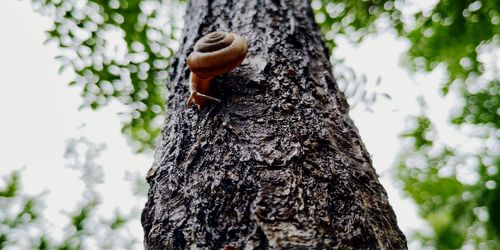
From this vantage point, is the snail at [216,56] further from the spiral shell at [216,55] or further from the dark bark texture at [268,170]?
the dark bark texture at [268,170]

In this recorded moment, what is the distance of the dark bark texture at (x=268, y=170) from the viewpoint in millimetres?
946

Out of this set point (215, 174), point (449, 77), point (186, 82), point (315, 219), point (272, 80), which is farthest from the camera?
point (449, 77)

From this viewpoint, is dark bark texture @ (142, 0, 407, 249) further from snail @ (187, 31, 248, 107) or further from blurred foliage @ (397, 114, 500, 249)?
blurred foliage @ (397, 114, 500, 249)

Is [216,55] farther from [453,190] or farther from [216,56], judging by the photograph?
[453,190]

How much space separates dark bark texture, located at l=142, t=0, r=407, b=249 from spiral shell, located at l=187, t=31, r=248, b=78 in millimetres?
128

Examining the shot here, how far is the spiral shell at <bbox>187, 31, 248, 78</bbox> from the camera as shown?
1140mm

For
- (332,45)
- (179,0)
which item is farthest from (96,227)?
(332,45)

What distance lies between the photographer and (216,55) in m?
1.13

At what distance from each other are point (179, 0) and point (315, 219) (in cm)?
338

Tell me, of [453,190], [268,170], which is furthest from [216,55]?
[453,190]

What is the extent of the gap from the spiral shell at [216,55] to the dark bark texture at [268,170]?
0.13 m

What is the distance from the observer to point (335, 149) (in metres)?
1.17

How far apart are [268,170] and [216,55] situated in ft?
1.26

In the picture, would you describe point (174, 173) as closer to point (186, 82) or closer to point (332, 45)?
point (186, 82)
